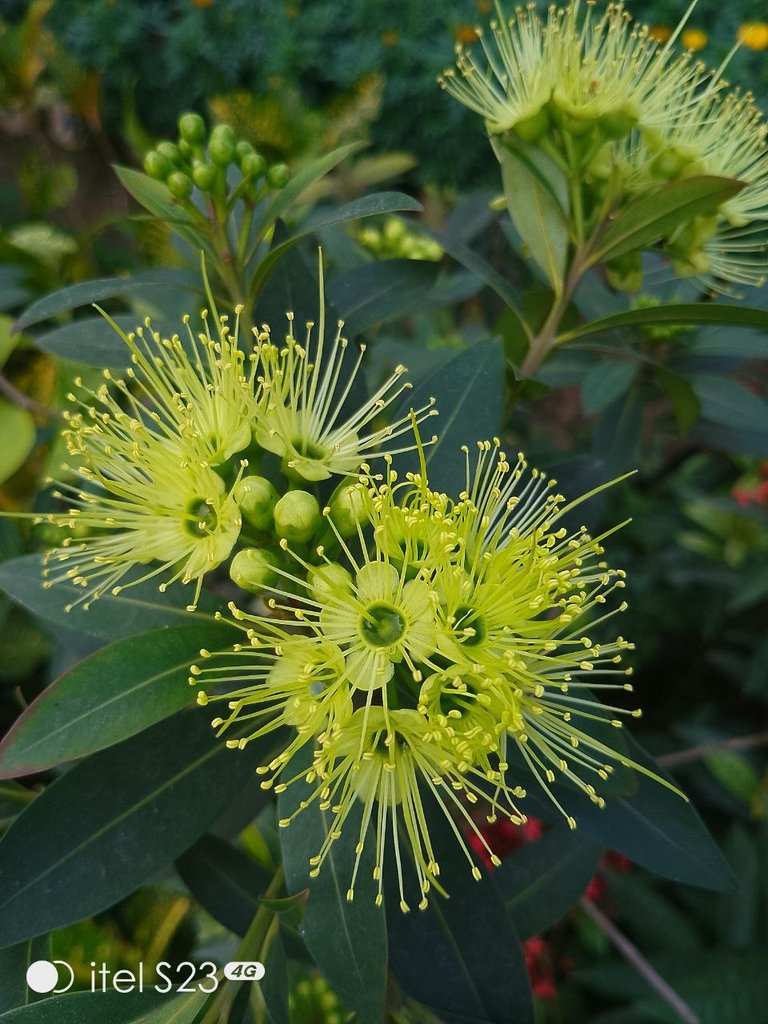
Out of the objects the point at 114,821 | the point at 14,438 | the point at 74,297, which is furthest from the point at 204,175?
the point at 14,438

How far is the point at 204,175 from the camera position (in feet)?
3.30

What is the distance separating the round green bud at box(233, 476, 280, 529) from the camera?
862 millimetres

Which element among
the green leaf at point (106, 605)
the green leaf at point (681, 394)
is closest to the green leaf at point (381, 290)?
the green leaf at point (681, 394)

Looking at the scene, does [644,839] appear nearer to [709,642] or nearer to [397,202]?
[397,202]

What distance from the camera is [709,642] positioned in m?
2.54

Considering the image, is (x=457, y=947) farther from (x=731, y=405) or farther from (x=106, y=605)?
(x=731, y=405)

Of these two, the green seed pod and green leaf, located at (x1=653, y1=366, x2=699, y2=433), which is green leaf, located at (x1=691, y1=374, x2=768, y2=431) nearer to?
green leaf, located at (x1=653, y1=366, x2=699, y2=433)

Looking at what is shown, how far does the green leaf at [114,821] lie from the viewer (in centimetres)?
88

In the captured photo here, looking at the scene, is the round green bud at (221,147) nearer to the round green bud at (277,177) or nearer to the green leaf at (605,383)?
the round green bud at (277,177)

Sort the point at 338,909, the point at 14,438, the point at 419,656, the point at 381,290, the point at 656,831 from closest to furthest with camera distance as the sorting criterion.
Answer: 1. the point at 419,656
2. the point at 338,909
3. the point at 656,831
4. the point at 381,290
5. the point at 14,438

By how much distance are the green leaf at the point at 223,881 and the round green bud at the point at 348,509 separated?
548mm

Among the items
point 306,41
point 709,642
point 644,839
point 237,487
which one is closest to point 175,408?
point 237,487

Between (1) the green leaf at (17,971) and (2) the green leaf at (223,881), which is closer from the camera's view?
(1) the green leaf at (17,971)

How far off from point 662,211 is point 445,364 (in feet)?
1.07
